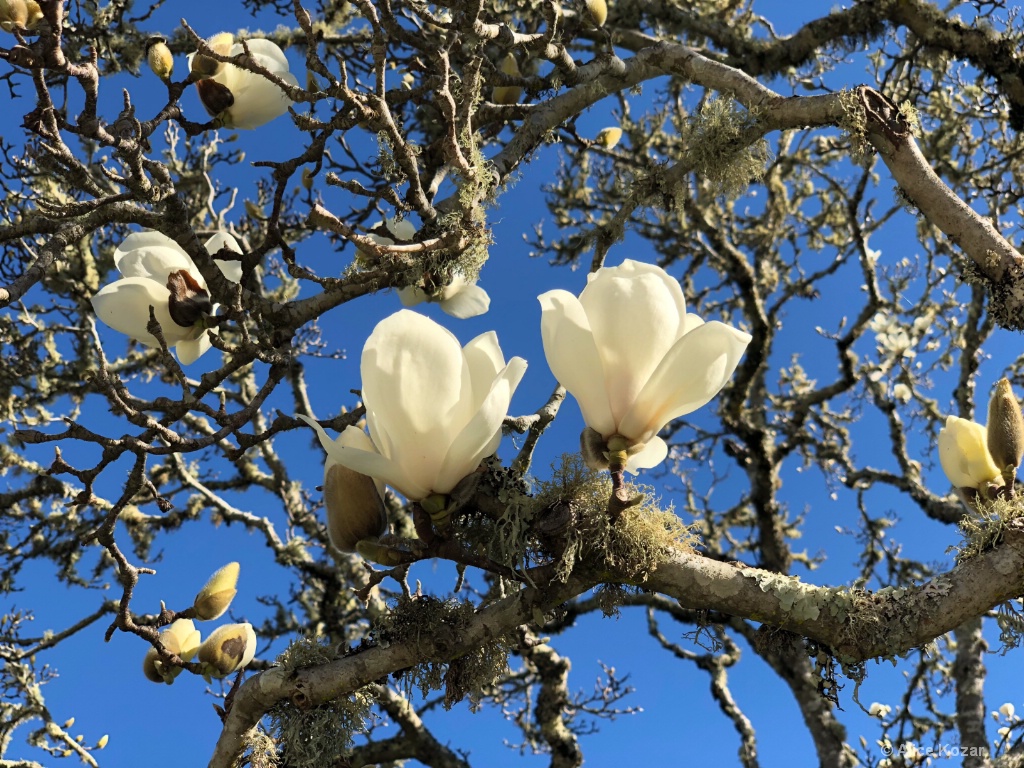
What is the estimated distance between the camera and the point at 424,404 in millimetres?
1018

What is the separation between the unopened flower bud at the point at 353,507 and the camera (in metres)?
1.15

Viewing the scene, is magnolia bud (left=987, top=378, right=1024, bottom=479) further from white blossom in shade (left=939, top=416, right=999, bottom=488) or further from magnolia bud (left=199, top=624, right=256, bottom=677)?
magnolia bud (left=199, top=624, right=256, bottom=677)

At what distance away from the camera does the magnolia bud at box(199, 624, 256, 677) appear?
1575mm

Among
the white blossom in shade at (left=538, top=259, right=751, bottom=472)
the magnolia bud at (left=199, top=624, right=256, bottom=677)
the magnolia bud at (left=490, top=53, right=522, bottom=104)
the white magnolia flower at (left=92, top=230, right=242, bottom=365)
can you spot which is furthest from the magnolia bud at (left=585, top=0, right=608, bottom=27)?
the magnolia bud at (left=199, top=624, right=256, bottom=677)

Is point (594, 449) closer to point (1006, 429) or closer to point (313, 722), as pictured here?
point (313, 722)

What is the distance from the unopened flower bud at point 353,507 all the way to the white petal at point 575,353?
0.33 metres

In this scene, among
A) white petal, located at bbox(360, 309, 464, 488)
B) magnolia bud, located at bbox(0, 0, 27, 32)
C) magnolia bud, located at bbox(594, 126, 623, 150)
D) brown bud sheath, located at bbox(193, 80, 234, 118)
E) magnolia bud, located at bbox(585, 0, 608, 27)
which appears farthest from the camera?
magnolia bud, located at bbox(594, 126, 623, 150)

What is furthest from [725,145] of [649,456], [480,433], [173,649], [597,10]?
[173,649]

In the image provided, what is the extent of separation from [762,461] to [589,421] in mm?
3568

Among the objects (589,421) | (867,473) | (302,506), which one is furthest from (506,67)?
(867,473)

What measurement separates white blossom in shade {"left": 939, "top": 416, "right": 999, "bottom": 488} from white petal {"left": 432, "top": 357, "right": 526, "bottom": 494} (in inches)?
35.4

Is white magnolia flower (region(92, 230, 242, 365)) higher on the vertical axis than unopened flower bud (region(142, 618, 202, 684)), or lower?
higher

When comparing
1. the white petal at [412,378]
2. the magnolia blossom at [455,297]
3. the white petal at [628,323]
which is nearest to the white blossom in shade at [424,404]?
the white petal at [412,378]

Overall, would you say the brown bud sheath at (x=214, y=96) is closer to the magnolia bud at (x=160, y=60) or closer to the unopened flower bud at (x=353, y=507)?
the magnolia bud at (x=160, y=60)
